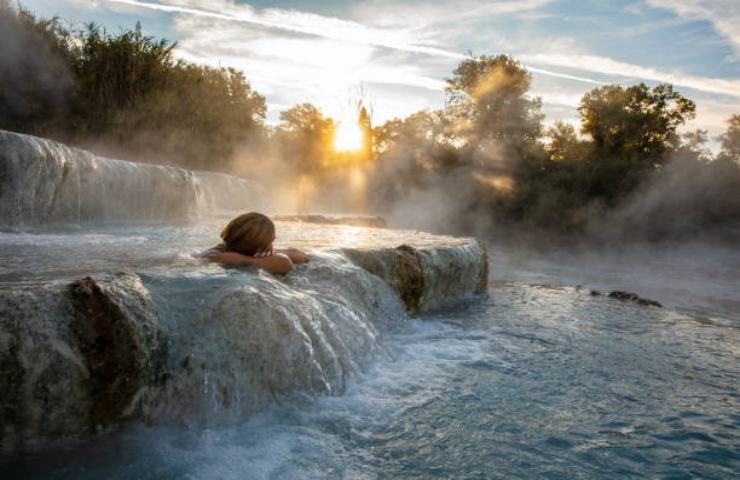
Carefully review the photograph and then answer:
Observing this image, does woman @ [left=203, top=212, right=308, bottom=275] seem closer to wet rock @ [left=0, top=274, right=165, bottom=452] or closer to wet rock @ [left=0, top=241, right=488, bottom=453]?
wet rock @ [left=0, top=241, right=488, bottom=453]

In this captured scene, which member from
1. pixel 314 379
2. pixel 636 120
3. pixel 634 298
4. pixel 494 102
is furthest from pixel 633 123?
pixel 314 379

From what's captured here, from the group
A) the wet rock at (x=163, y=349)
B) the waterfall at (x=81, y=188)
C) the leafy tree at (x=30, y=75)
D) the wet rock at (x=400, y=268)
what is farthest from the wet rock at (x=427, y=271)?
the leafy tree at (x=30, y=75)

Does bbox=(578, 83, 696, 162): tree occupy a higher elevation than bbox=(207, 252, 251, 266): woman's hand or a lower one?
higher

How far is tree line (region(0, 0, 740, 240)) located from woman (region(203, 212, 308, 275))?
11.2 meters

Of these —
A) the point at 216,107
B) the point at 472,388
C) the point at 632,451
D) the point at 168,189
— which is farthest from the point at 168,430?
the point at 216,107

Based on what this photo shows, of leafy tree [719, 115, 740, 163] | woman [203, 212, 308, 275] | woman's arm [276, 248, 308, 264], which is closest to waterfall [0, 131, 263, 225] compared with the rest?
woman [203, 212, 308, 275]

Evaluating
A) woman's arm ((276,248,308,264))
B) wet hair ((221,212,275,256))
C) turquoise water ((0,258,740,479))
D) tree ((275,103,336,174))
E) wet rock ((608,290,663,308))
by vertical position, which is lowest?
wet rock ((608,290,663,308))

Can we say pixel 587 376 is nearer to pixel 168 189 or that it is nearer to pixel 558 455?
pixel 558 455

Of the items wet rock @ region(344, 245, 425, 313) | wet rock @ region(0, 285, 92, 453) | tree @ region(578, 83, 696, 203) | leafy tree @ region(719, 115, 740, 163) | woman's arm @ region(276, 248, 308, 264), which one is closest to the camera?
wet rock @ region(0, 285, 92, 453)

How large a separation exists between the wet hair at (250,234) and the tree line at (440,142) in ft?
36.8

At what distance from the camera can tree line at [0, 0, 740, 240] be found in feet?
41.9

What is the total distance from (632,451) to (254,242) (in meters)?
2.57

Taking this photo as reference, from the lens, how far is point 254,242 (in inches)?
134

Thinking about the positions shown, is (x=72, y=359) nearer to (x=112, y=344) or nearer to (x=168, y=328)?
(x=112, y=344)
